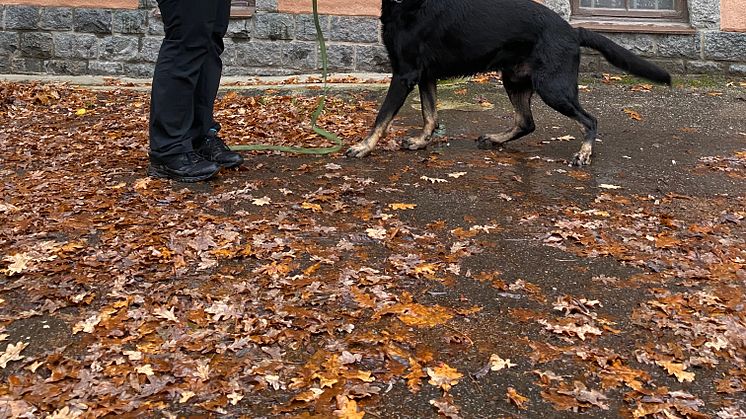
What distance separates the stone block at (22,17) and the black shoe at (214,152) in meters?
5.45

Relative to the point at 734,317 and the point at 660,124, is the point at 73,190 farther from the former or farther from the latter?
the point at 660,124

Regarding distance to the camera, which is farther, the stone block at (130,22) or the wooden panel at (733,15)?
the stone block at (130,22)

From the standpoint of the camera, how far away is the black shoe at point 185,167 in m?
4.36

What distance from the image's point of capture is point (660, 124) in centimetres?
627

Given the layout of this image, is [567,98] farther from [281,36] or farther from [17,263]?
[281,36]

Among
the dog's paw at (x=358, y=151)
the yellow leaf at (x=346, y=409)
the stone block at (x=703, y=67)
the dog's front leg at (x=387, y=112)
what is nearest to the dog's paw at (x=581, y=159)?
the dog's front leg at (x=387, y=112)

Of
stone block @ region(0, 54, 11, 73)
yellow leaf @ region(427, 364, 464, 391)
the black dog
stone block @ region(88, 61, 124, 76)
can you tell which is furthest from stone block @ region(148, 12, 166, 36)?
yellow leaf @ region(427, 364, 464, 391)

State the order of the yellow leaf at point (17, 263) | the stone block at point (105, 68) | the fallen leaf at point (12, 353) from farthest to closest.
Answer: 1. the stone block at point (105, 68)
2. the yellow leaf at point (17, 263)
3. the fallen leaf at point (12, 353)

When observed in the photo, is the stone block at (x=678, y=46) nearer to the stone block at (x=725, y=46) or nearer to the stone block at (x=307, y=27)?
the stone block at (x=725, y=46)

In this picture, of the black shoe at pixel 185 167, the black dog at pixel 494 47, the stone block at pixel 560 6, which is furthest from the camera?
the stone block at pixel 560 6

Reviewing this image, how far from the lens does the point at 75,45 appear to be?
8797 mm

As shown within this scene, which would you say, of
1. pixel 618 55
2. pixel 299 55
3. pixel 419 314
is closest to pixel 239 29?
pixel 299 55

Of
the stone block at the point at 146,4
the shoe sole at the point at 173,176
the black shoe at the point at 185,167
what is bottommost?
the shoe sole at the point at 173,176

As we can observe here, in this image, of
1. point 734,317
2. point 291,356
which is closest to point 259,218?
point 291,356
